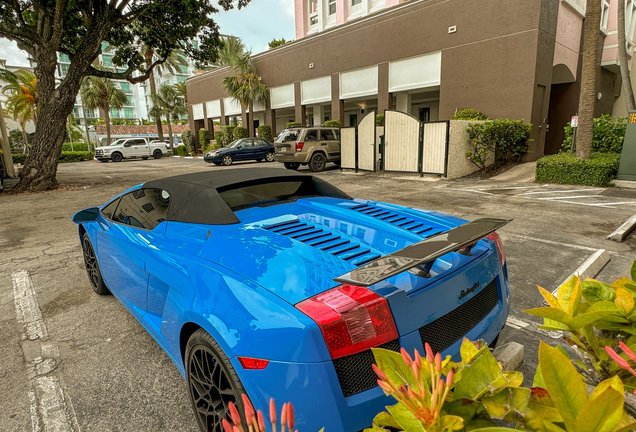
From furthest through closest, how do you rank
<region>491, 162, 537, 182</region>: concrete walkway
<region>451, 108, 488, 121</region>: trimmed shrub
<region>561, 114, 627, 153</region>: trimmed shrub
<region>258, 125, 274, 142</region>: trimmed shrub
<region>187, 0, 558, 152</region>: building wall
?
<region>258, 125, 274, 142</region>: trimmed shrub, <region>451, 108, 488, 121</region>: trimmed shrub, <region>187, 0, 558, 152</region>: building wall, <region>491, 162, 537, 182</region>: concrete walkway, <region>561, 114, 627, 153</region>: trimmed shrub

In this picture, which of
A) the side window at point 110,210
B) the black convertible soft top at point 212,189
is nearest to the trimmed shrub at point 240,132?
the side window at point 110,210

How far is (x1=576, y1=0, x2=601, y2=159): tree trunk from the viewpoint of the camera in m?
10.0

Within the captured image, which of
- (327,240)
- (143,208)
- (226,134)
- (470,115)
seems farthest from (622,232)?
(226,134)

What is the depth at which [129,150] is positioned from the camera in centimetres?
3058

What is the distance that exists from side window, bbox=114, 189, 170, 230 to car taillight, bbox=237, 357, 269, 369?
58.2 inches

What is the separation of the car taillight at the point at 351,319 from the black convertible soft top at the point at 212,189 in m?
1.07

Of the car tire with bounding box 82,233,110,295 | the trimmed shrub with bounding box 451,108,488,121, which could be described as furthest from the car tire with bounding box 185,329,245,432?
the trimmed shrub with bounding box 451,108,488,121

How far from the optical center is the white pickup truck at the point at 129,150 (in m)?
29.5

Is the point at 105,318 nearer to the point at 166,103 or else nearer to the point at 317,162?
the point at 317,162

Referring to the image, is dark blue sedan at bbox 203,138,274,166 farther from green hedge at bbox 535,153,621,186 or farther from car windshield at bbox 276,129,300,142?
green hedge at bbox 535,153,621,186

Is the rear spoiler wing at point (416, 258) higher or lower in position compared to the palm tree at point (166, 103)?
lower

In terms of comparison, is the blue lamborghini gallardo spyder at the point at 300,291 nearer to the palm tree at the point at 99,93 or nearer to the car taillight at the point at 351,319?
the car taillight at the point at 351,319

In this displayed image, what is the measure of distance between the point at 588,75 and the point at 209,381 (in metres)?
12.6

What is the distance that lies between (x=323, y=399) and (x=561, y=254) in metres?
4.54
